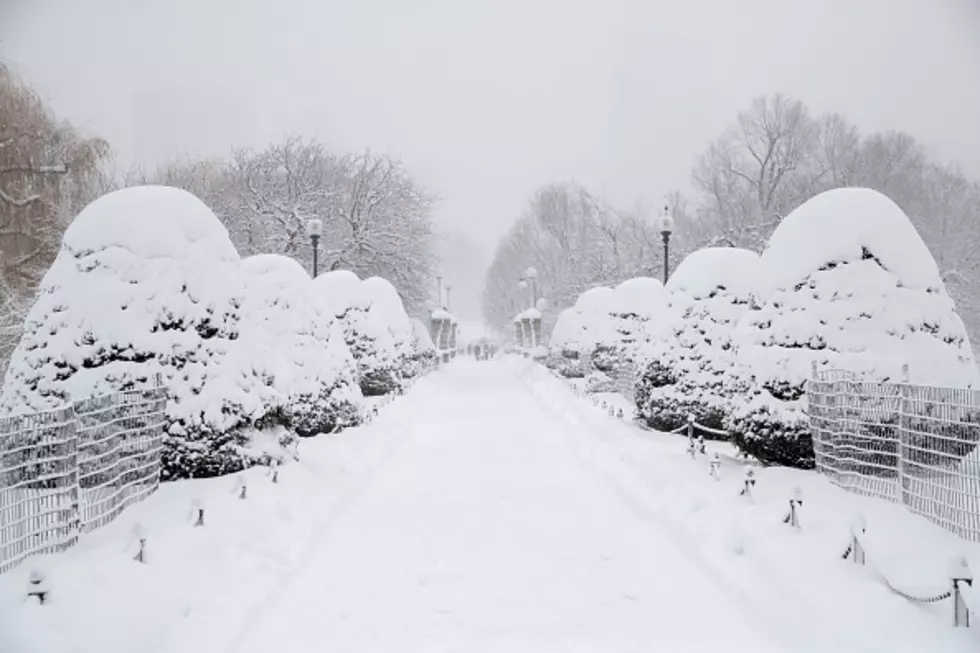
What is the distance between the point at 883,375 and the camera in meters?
8.10

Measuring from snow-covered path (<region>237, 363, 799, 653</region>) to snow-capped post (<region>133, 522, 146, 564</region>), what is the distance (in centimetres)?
96

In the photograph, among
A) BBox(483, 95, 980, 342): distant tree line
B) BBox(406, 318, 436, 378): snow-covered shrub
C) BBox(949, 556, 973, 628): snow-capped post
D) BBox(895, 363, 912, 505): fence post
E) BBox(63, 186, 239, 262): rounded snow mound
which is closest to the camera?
BBox(949, 556, 973, 628): snow-capped post

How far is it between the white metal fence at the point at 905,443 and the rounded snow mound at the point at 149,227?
7.14 meters

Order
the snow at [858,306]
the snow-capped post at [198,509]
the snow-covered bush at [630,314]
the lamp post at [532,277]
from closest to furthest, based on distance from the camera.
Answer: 1. the snow-capped post at [198,509]
2. the snow at [858,306]
3. the snow-covered bush at [630,314]
4. the lamp post at [532,277]

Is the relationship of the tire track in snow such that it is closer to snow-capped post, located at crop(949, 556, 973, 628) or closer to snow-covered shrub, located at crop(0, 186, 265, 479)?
snow-capped post, located at crop(949, 556, 973, 628)

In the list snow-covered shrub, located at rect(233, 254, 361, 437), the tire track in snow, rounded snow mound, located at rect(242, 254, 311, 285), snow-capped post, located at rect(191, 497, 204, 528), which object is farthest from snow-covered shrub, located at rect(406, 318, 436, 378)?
snow-capped post, located at rect(191, 497, 204, 528)

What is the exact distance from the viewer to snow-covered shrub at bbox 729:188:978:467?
Answer: 26.9ft

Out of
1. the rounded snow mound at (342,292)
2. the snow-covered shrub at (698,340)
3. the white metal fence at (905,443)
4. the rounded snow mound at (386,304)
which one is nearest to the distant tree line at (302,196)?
the rounded snow mound at (342,292)

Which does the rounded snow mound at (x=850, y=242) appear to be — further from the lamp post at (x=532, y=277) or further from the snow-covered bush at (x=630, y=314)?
the lamp post at (x=532, y=277)

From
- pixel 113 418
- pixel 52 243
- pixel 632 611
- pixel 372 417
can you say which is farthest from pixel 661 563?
pixel 52 243

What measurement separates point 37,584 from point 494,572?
3455 millimetres

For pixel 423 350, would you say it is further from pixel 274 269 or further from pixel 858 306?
pixel 858 306

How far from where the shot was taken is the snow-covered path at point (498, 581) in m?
4.93

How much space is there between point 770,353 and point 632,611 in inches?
180
